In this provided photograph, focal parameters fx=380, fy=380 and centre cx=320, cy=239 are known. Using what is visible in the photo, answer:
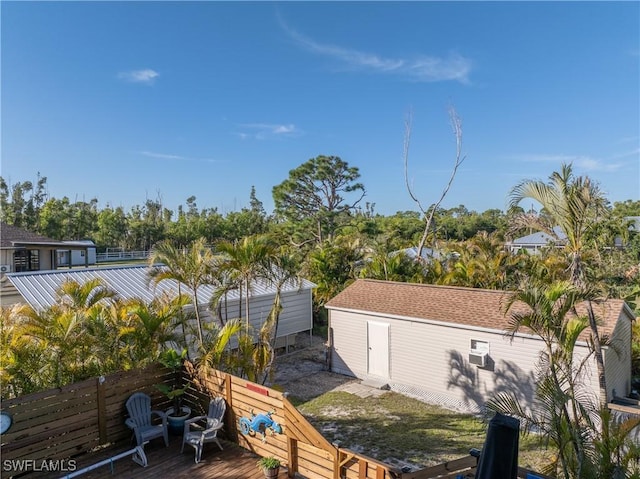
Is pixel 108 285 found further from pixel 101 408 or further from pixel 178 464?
pixel 178 464

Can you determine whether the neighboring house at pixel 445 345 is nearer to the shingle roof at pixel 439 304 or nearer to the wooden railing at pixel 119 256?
the shingle roof at pixel 439 304

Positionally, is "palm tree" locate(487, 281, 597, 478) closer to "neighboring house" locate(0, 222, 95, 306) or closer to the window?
"neighboring house" locate(0, 222, 95, 306)

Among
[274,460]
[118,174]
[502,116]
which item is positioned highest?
[502,116]

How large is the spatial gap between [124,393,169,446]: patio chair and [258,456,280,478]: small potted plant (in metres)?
2.06

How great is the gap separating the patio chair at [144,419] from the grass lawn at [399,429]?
346cm

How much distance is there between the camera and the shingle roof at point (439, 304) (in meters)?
9.49

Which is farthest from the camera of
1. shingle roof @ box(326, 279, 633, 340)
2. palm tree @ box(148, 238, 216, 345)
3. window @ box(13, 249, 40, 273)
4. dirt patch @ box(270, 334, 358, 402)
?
window @ box(13, 249, 40, 273)

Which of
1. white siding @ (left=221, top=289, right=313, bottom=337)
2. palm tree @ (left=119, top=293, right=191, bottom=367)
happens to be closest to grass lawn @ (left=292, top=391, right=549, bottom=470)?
white siding @ (left=221, top=289, right=313, bottom=337)

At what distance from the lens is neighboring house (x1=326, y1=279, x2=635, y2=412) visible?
9.18 m

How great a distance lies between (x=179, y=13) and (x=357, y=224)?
89.2ft

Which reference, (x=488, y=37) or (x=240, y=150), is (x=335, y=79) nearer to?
(x=488, y=37)

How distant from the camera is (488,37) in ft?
50.6

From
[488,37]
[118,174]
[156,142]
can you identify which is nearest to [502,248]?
[488,37]

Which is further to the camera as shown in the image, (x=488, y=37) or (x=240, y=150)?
(x=240, y=150)
